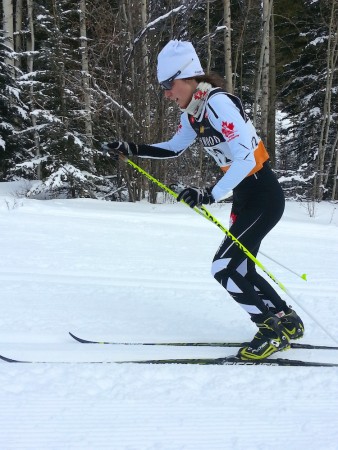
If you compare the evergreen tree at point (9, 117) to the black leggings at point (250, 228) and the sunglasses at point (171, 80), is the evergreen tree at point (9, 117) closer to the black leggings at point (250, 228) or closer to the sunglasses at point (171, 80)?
the sunglasses at point (171, 80)

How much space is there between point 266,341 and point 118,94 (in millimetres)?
7595

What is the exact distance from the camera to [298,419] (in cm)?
205

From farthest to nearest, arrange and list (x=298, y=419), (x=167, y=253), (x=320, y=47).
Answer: (x=320, y=47), (x=167, y=253), (x=298, y=419)

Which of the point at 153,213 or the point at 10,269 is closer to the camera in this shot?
the point at 10,269

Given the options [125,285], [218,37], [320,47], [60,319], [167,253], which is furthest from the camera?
[218,37]

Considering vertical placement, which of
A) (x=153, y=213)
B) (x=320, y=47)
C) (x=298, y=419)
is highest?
(x=320, y=47)

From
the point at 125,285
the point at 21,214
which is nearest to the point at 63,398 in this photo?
the point at 125,285

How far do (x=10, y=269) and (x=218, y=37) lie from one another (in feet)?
44.2

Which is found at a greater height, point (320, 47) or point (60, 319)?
point (320, 47)

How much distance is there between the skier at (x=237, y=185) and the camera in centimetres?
236

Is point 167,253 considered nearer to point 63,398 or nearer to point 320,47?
point 63,398

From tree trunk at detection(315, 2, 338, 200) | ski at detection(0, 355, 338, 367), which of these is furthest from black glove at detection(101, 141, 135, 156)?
tree trunk at detection(315, 2, 338, 200)

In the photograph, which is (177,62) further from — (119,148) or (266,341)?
(266,341)

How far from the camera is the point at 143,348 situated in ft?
9.10
